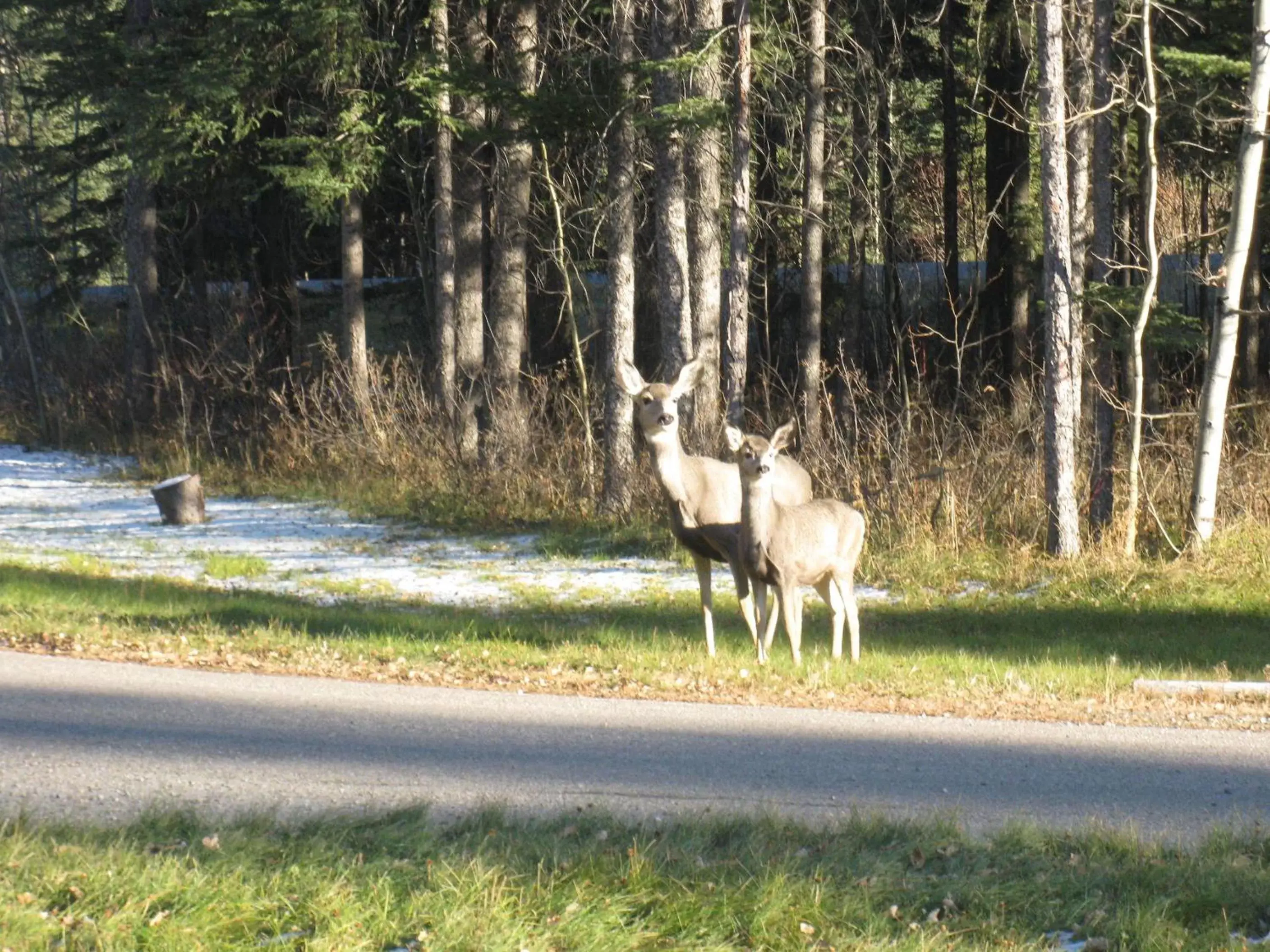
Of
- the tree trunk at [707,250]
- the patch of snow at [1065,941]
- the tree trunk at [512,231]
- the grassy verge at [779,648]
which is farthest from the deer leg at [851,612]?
the tree trunk at [512,231]

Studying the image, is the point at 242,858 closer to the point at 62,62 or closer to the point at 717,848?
the point at 717,848

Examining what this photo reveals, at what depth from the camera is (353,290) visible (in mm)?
26891

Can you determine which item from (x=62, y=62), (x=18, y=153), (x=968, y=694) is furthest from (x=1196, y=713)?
(x=18, y=153)

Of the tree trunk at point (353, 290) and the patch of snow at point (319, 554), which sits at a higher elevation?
the tree trunk at point (353, 290)

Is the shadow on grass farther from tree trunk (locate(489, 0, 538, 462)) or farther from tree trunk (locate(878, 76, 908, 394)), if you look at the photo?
tree trunk (locate(878, 76, 908, 394))

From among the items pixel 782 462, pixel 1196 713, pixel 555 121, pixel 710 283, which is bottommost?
pixel 1196 713

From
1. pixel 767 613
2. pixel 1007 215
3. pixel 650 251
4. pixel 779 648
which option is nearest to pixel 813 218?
pixel 650 251

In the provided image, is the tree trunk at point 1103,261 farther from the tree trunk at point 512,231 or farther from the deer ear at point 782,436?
the tree trunk at point 512,231

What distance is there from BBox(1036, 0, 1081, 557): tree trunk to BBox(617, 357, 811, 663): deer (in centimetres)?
514

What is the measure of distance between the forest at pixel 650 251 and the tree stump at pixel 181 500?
244cm

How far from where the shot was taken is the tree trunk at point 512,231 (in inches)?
931

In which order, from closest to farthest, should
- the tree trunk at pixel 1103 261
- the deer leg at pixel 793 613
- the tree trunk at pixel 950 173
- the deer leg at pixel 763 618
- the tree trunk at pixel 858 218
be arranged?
the deer leg at pixel 793 613
the deer leg at pixel 763 618
the tree trunk at pixel 1103 261
the tree trunk at pixel 858 218
the tree trunk at pixel 950 173

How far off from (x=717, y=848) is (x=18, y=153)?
34969 millimetres

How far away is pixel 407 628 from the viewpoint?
13312mm
